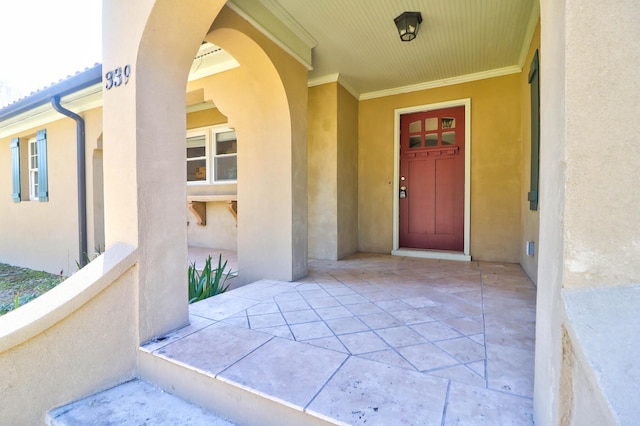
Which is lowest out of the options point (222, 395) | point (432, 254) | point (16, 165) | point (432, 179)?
point (222, 395)

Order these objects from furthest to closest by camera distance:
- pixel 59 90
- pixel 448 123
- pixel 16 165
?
pixel 16 165, pixel 448 123, pixel 59 90

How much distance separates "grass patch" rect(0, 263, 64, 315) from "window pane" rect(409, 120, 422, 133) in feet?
20.4

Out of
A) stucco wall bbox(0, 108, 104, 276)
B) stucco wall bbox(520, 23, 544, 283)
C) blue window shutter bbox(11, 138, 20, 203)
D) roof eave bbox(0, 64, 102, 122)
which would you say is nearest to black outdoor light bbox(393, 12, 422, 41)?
A: stucco wall bbox(520, 23, 544, 283)

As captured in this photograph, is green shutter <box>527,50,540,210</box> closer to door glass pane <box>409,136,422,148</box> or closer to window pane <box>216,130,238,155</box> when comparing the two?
door glass pane <box>409,136,422,148</box>

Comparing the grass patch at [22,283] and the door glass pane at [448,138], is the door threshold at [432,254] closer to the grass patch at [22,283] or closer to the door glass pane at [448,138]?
the door glass pane at [448,138]

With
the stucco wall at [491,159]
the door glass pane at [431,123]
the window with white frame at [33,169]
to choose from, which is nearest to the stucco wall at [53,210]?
the window with white frame at [33,169]

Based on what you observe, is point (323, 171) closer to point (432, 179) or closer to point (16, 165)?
point (432, 179)

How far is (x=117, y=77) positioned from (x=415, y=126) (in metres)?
4.26

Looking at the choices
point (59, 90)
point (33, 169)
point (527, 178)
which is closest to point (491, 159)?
point (527, 178)

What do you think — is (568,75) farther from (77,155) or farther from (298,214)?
(77,155)

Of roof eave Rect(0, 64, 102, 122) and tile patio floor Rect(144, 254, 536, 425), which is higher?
roof eave Rect(0, 64, 102, 122)

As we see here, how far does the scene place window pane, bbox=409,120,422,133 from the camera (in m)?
4.89

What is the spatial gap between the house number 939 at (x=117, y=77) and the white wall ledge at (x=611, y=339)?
7.98 feet

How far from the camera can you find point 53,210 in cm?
593
